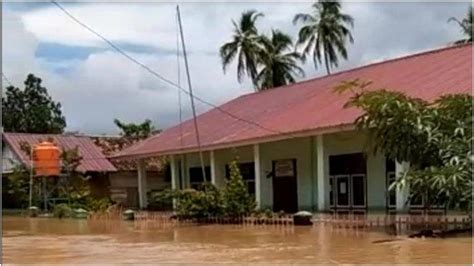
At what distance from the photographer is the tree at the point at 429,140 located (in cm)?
1478

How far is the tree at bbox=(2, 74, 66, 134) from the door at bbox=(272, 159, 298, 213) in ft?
96.0

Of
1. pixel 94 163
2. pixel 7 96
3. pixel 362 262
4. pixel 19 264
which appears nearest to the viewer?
pixel 362 262

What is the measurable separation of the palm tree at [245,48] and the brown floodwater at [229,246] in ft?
77.3

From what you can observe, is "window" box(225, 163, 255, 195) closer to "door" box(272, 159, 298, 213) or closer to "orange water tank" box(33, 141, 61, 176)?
"door" box(272, 159, 298, 213)

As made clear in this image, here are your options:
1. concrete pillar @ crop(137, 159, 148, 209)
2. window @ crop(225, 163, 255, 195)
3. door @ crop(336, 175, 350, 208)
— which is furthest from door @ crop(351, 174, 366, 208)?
concrete pillar @ crop(137, 159, 148, 209)

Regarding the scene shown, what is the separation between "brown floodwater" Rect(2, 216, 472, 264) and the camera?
12.2 metres

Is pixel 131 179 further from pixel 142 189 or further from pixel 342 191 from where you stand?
pixel 342 191

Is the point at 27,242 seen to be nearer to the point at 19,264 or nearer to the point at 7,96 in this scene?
the point at 19,264

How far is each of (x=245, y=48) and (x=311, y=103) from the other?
18.3 m

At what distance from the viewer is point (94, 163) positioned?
37688 millimetres

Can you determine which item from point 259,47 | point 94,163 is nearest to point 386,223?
point 94,163

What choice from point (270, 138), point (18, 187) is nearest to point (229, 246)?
point (270, 138)

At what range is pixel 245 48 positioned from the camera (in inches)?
1714

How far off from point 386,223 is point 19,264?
9.29 meters
